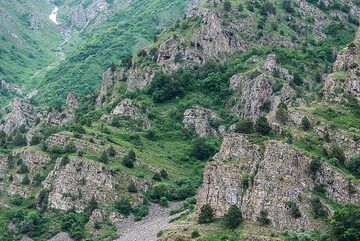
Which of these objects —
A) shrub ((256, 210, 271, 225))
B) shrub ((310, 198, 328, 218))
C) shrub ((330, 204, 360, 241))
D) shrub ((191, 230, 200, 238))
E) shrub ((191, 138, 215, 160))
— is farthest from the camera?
shrub ((191, 138, 215, 160))

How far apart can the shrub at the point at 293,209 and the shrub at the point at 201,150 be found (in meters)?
64.5

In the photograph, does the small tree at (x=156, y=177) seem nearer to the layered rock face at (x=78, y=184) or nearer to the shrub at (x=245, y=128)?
the layered rock face at (x=78, y=184)

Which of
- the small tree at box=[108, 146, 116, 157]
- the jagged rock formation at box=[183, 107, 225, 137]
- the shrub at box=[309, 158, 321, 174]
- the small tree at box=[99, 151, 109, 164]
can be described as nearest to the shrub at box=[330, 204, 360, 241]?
the shrub at box=[309, 158, 321, 174]

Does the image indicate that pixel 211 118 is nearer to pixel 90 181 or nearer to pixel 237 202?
pixel 90 181

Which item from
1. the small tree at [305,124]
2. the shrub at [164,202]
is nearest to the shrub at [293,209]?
the small tree at [305,124]

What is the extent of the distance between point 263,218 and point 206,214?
36.0ft

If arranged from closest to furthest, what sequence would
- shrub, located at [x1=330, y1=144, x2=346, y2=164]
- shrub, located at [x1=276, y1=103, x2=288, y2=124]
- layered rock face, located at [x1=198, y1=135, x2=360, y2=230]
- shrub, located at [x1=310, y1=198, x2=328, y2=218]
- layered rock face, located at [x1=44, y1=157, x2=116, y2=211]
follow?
shrub, located at [x1=310, y1=198, x2=328, y2=218], layered rock face, located at [x1=198, y1=135, x2=360, y2=230], shrub, located at [x1=330, y1=144, x2=346, y2=164], shrub, located at [x1=276, y1=103, x2=288, y2=124], layered rock face, located at [x1=44, y1=157, x2=116, y2=211]

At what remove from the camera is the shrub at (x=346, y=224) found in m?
108

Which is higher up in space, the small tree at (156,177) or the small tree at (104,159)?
the small tree at (104,159)

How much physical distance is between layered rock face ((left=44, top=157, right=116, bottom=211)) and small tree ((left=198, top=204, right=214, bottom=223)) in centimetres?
3753

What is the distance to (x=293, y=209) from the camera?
392 ft

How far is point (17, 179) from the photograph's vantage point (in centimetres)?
17312

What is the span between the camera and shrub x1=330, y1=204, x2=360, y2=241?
108 meters

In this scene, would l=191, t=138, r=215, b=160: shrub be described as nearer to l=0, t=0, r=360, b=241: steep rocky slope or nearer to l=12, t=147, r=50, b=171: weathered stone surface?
l=0, t=0, r=360, b=241: steep rocky slope
